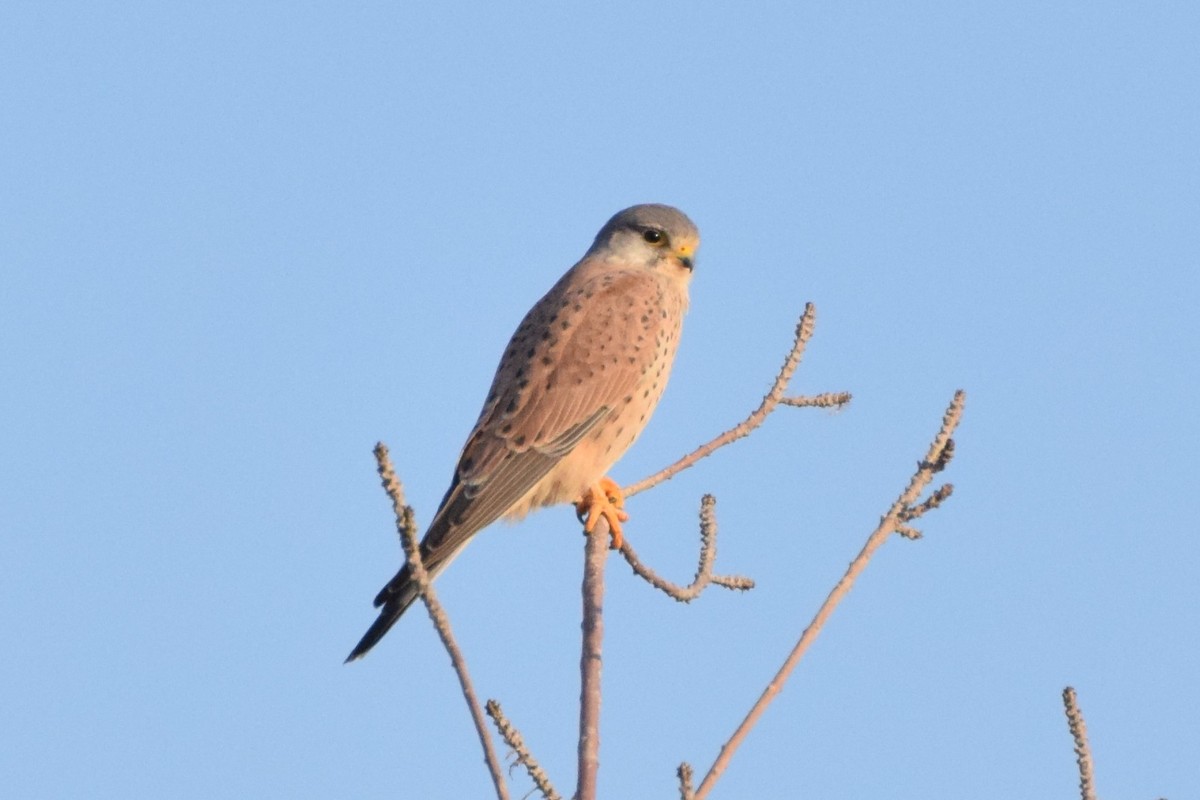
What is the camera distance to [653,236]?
538 centimetres

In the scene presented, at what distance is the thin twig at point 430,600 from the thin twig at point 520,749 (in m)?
0.11

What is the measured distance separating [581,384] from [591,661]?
2295mm

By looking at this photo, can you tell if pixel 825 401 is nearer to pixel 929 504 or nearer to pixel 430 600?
pixel 929 504

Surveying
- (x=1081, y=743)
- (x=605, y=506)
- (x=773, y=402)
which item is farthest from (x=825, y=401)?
(x=1081, y=743)

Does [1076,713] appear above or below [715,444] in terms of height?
below

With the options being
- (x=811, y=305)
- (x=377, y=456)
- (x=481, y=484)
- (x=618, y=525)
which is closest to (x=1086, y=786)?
(x=377, y=456)

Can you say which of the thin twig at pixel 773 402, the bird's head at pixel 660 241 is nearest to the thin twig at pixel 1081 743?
the thin twig at pixel 773 402

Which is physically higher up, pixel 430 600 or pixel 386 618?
pixel 386 618

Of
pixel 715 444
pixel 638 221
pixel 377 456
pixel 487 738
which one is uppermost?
pixel 638 221

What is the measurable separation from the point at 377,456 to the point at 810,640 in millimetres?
919

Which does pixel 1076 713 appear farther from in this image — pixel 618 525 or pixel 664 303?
pixel 664 303

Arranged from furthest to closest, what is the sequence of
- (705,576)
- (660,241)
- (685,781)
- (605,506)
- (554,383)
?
(660,241), (554,383), (605,506), (705,576), (685,781)

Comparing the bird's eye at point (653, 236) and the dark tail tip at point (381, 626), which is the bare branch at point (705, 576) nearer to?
the dark tail tip at point (381, 626)

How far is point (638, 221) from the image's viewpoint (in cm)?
539
